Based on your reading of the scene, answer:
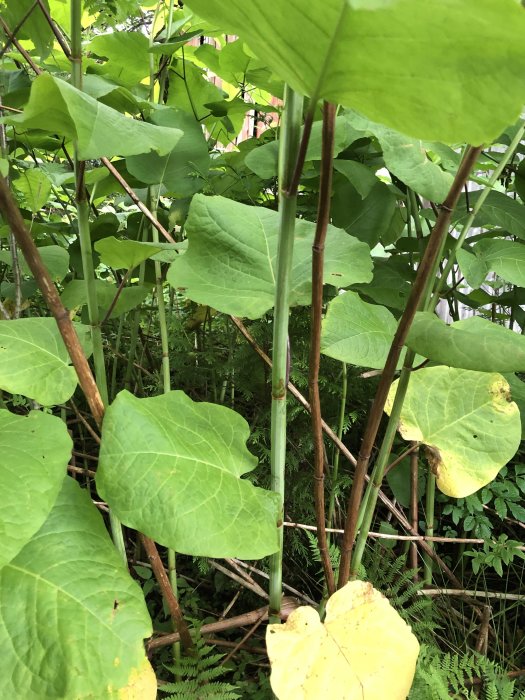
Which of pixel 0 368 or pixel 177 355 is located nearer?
pixel 0 368

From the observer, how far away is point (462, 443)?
67 centimetres

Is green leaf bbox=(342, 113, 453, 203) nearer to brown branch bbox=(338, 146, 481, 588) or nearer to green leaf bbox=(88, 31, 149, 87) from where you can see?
brown branch bbox=(338, 146, 481, 588)

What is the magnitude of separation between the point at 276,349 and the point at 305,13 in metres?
0.29

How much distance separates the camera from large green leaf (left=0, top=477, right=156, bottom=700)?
1.36 feet

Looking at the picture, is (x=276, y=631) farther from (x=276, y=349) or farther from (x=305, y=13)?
(x=305, y=13)

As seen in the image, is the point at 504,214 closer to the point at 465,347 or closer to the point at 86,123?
the point at 465,347

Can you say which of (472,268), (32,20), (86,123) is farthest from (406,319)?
(32,20)

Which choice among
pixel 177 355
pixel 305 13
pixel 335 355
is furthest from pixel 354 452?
pixel 305 13

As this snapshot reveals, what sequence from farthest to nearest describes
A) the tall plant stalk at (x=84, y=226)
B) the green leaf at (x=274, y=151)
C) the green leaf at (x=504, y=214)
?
the green leaf at (x=504, y=214) → the green leaf at (x=274, y=151) → the tall plant stalk at (x=84, y=226)

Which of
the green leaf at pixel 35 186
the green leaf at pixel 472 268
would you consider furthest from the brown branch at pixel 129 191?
the green leaf at pixel 472 268

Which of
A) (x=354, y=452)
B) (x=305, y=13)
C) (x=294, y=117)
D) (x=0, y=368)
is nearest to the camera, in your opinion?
(x=305, y=13)

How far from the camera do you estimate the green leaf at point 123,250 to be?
0.54 meters

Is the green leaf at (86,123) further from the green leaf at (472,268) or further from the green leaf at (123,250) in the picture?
the green leaf at (472,268)

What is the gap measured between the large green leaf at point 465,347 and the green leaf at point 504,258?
290mm
